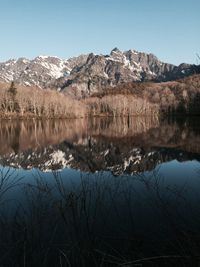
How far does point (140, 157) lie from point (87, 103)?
170016mm

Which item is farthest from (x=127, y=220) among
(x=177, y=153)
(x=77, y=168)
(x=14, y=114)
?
(x=14, y=114)

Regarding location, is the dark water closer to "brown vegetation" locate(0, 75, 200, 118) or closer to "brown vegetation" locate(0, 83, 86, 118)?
"brown vegetation" locate(0, 75, 200, 118)

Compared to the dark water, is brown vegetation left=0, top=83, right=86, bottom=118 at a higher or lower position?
higher

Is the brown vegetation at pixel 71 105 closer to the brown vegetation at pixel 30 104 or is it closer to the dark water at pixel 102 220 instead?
the brown vegetation at pixel 30 104

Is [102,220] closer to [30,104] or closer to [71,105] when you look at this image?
[30,104]

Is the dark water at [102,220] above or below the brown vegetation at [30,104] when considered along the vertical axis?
below

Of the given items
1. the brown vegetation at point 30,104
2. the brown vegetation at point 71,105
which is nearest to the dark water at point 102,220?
the brown vegetation at point 71,105

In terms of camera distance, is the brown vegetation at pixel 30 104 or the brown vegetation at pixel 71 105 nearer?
the brown vegetation at pixel 30 104

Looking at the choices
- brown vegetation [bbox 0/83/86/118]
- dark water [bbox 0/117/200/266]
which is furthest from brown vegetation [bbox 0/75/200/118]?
dark water [bbox 0/117/200/266]

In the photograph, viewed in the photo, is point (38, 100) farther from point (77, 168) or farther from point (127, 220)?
point (127, 220)

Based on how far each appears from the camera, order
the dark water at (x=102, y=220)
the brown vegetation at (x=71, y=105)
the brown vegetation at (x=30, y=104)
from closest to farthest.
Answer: the dark water at (x=102, y=220) < the brown vegetation at (x=30, y=104) < the brown vegetation at (x=71, y=105)

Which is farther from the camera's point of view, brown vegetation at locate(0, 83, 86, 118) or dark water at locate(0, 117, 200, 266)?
brown vegetation at locate(0, 83, 86, 118)

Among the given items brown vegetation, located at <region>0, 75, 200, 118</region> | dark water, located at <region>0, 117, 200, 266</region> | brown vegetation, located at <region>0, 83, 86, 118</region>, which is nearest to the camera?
dark water, located at <region>0, 117, 200, 266</region>

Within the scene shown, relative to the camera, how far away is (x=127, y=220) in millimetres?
12375
